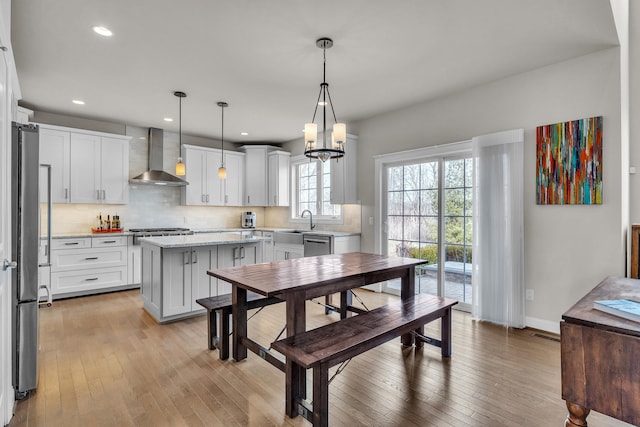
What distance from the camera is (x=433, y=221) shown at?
429cm

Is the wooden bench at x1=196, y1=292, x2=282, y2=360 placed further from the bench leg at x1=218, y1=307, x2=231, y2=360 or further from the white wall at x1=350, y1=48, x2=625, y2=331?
the white wall at x1=350, y1=48, x2=625, y2=331

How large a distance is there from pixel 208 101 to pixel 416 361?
397 cm

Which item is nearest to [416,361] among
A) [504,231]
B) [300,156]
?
[504,231]

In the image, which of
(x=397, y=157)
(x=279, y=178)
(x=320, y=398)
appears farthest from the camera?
(x=279, y=178)

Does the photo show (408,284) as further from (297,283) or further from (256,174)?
(256,174)

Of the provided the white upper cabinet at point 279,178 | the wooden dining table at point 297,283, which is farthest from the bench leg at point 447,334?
the white upper cabinet at point 279,178

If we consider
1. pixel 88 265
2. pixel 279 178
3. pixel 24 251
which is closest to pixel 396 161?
pixel 279 178

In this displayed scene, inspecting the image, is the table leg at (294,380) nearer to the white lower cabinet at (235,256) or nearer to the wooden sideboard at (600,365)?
the wooden sideboard at (600,365)

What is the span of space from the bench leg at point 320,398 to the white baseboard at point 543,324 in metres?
2.70

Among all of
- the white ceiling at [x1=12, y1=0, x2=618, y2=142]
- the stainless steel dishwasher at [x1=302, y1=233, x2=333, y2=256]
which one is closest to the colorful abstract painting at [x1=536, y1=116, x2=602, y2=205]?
the white ceiling at [x1=12, y1=0, x2=618, y2=142]

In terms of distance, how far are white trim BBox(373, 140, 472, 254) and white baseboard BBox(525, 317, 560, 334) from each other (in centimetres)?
199

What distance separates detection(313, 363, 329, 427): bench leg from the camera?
1.76 metres

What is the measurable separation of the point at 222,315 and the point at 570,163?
3.48 meters

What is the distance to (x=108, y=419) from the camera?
193 cm
